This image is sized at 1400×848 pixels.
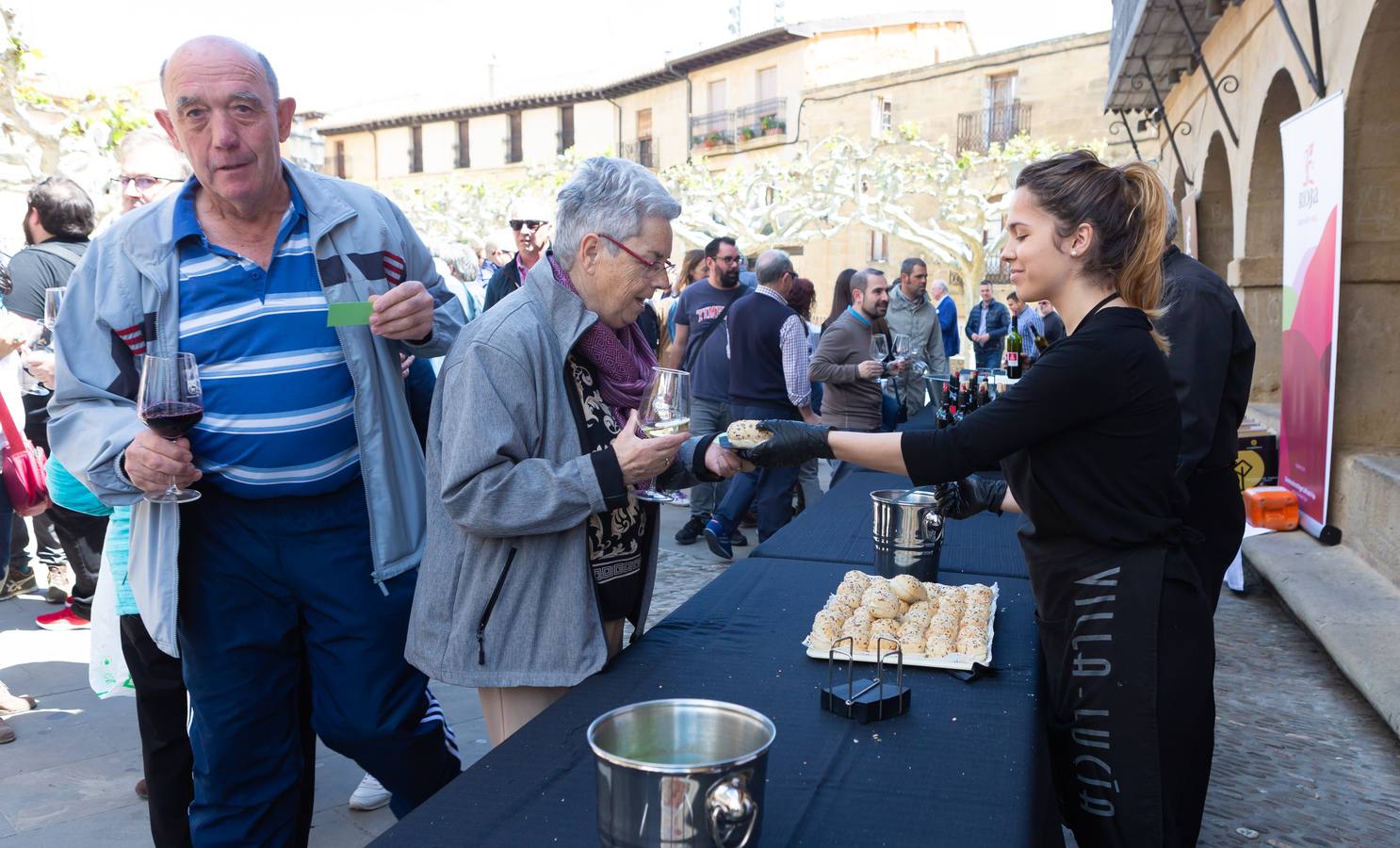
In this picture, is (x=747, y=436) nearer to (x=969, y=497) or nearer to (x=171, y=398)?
(x=969, y=497)

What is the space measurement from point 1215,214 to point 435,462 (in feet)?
35.5

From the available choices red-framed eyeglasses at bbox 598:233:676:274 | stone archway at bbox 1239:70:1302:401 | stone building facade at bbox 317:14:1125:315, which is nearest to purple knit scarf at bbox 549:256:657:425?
red-framed eyeglasses at bbox 598:233:676:274

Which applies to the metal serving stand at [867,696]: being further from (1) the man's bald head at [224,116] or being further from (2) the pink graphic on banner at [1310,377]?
(2) the pink graphic on banner at [1310,377]

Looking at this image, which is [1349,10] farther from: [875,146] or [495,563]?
[875,146]

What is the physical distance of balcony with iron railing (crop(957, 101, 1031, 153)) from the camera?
27.3 metres

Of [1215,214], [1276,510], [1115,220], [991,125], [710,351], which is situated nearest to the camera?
[1115,220]

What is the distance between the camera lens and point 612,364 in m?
2.32

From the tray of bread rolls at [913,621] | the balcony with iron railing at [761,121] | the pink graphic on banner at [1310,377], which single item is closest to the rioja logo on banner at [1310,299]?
the pink graphic on banner at [1310,377]

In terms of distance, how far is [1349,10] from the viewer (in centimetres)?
550

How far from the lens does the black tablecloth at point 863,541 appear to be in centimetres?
326

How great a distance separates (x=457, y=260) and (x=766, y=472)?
286 centimetres

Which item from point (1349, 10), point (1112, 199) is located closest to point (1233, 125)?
point (1349, 10)

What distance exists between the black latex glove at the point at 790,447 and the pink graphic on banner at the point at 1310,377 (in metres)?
4.55

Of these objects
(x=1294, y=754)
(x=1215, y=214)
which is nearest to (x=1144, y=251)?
(x=1294, y=754)
